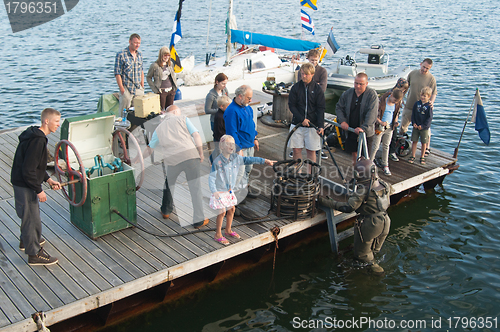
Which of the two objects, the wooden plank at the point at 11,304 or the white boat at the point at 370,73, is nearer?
the wooden plank at the point at 11,304

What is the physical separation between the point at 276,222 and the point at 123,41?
908 inches

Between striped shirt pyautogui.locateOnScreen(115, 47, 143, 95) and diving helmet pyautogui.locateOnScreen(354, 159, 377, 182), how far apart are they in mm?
4936

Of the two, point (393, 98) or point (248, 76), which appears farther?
point (248, 76)

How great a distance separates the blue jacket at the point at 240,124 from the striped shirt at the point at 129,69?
3362 millimetres

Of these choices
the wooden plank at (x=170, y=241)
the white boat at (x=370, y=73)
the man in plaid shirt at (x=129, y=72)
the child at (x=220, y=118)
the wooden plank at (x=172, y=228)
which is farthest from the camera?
the white boat at (x=370, y=73)

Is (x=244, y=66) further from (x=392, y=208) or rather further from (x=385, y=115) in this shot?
(x=385, y=115)

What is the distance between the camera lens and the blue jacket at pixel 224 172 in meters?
5.71

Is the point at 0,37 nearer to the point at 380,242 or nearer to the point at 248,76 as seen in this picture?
the point at 248,76

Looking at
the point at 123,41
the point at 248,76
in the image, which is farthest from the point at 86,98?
the point at 123,41

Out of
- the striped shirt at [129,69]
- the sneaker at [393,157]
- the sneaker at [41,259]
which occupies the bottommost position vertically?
the sneaker at [41,259]

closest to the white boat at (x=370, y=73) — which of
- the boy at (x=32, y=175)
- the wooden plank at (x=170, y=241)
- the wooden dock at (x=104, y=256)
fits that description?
the wooden dock at (x=104, y=256)

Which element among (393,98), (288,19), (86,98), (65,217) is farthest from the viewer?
(288,19)

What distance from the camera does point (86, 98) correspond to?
17375mm

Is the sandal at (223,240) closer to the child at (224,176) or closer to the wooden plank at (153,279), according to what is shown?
the wooden plank at (153,279)
